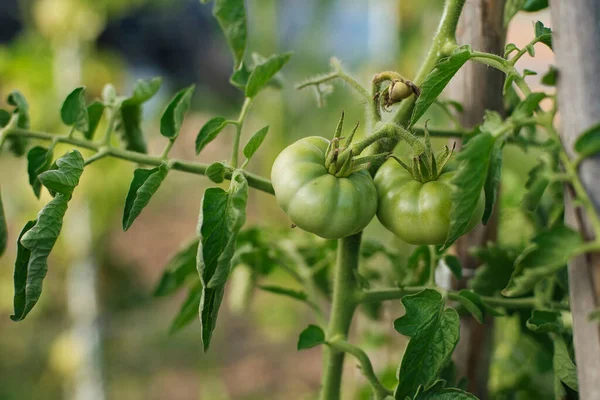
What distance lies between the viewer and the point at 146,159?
1.60ft

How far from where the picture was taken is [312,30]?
2.61 metres

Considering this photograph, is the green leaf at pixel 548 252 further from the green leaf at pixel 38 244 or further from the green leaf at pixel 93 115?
the green leaf at pixel 93 115

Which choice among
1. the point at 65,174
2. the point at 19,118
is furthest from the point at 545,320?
the point at 19,118

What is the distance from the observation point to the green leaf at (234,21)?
19.1 inches

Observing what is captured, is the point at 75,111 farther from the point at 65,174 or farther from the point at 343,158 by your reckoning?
the point at 343,158

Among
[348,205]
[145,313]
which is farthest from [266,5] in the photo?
[348,205]

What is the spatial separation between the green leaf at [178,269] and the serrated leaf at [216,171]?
229 mm

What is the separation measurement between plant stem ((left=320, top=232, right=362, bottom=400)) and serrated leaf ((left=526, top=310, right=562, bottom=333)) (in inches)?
5.5

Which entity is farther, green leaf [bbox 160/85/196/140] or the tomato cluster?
green leaf [bbox 160/85/196/140]

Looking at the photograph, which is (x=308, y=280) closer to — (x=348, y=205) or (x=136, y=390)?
(x=348, y=205)

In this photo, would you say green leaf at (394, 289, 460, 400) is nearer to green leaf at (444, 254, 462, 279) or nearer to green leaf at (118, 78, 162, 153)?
green leaf at (444, 254, 462, 279)

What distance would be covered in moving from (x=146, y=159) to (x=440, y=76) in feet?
0.79

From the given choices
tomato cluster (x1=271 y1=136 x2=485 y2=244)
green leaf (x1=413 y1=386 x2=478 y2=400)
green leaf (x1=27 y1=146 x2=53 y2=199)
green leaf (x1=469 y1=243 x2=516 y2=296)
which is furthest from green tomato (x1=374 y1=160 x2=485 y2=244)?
green leaf (x1=27 y1=146 x2=53 y2=199)

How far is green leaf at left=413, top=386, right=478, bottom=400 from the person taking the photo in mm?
415
